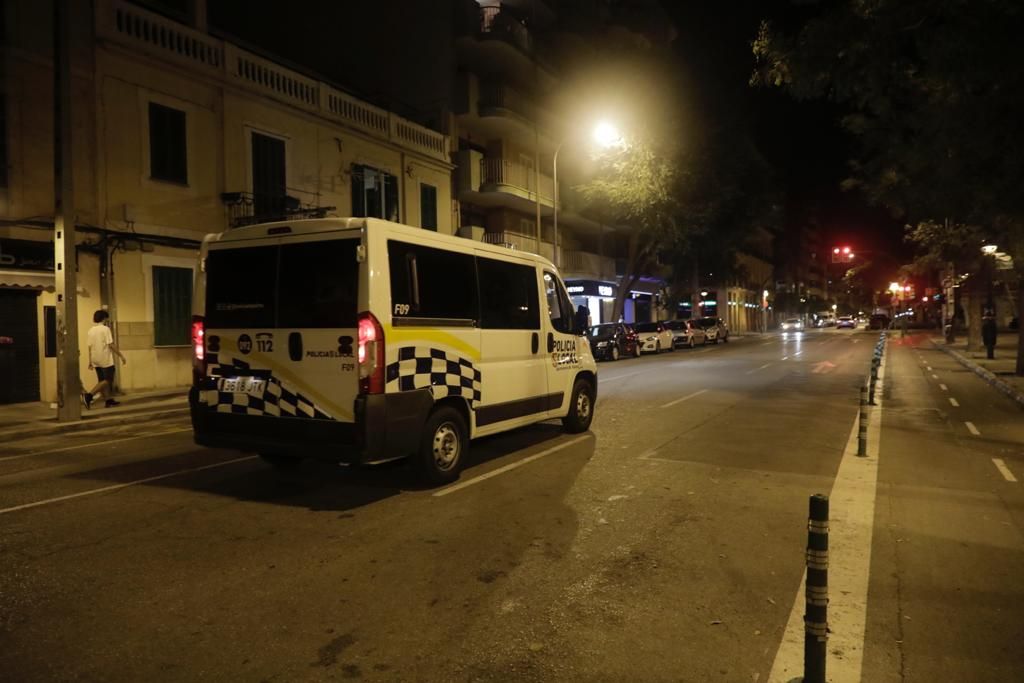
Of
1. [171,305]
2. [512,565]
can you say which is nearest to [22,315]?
[171,305]

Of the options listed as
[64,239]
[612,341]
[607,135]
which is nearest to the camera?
[64,239]

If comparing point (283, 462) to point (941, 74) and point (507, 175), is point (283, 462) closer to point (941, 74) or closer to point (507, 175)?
point (941, 74)

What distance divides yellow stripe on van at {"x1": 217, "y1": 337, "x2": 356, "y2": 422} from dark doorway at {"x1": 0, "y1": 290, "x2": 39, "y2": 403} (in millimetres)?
10635

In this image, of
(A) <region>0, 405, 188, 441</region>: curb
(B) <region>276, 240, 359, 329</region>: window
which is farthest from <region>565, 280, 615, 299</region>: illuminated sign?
(B) <region>276, 240, 359, 329</region>: window

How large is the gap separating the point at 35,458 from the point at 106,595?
586cm

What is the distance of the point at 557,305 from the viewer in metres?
9.10

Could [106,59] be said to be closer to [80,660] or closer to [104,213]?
[104,213]

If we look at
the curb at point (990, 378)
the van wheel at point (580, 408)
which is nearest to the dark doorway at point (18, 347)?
the van wheel at point (580, 408)

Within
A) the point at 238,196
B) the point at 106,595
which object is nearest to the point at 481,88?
the point at 238,196

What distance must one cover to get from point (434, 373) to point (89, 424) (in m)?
8.56

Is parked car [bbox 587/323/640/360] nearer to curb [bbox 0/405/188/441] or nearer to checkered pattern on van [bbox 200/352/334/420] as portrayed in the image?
curb [bbox 0/405/188/441]

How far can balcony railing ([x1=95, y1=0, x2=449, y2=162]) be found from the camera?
15.9 metres

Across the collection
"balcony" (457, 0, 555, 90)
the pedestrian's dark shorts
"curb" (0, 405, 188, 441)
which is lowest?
"curb" (0, 405, 188, 441)

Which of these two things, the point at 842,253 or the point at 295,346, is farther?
the point at 842,253
